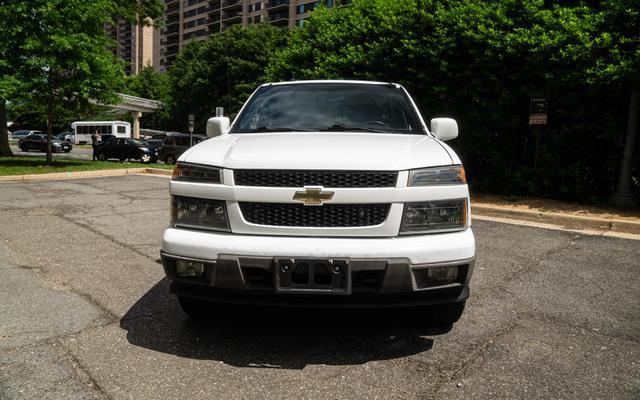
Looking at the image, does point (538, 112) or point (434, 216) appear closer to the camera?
point (434, 216)

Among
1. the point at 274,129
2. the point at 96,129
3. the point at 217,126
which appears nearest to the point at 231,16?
the point at 96,129

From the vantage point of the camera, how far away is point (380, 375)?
109 inches

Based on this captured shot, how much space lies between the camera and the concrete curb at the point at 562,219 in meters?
7.37

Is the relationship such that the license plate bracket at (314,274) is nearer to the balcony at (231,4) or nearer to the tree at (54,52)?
the tree at (54,52)

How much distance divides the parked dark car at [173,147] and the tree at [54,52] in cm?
741

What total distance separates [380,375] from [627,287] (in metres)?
3.08

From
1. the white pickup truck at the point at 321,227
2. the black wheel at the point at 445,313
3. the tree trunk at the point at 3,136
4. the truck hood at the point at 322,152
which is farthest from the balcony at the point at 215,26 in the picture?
the black wheel at the point at 445,313

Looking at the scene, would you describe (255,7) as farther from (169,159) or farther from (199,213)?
(199,213)

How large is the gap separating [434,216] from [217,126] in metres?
2.12

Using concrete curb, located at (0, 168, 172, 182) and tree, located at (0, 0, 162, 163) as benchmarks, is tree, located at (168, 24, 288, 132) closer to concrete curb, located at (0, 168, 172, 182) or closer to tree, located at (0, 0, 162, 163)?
tree, located at (0, 0, 162, 163)

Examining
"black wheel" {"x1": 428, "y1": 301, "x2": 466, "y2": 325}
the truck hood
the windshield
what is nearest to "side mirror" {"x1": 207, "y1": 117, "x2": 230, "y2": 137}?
the windshield

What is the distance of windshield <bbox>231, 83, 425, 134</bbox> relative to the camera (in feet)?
13.2

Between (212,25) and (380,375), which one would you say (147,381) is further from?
(212,25)

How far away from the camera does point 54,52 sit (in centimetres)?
1645
